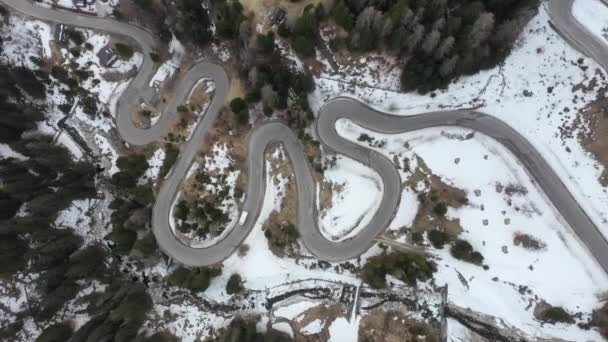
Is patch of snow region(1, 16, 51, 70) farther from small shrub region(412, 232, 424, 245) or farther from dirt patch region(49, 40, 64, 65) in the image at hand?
small shrub region(412, 232, 424, 245)

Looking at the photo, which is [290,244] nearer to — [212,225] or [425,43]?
[212,225]

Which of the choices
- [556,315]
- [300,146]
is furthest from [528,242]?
[300,146]

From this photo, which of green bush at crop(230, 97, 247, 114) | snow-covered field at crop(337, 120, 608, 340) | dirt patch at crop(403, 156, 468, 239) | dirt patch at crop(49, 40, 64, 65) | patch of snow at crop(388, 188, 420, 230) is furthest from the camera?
dirt patch at crop(49, 40, 64, 65)

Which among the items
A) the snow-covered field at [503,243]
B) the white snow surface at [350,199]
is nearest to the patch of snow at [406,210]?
the snow-covered field at [503,243]

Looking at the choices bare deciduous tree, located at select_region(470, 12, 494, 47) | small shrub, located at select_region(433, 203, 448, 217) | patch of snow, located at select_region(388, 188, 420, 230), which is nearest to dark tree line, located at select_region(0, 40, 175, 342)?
patch of snow, located at select_region(388, 188, 420, 230)

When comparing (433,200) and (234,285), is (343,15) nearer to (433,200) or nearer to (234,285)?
(433,200)

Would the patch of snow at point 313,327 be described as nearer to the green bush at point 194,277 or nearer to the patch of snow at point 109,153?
the green bush at point 194,277
